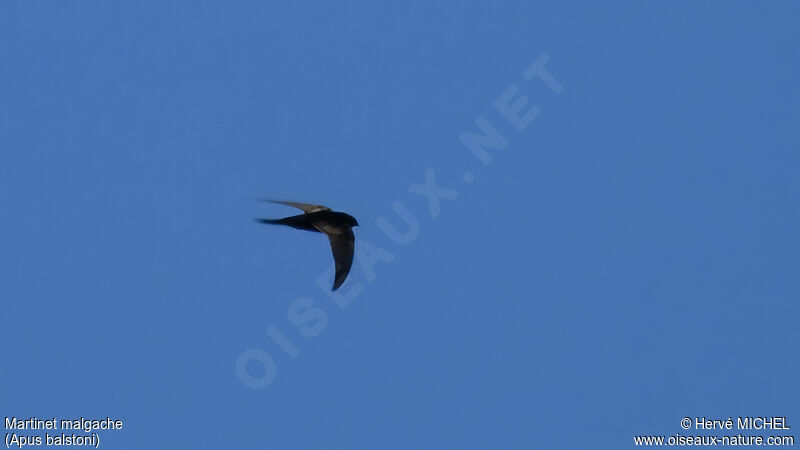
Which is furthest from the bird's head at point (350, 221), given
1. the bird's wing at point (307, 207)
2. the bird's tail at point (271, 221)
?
the bird's tail at point (271, 221)

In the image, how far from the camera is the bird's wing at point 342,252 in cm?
3008

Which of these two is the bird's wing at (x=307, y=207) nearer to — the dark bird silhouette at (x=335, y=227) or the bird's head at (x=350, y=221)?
the dark bird silhouette at (x=335, y=227)

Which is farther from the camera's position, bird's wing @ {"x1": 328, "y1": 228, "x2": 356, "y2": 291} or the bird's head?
the bird's head

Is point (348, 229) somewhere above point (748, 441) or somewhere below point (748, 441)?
above

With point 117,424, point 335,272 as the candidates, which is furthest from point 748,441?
point 117,424

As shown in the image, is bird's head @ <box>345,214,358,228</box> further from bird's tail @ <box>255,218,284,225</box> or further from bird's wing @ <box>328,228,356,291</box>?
bird's tail @ <box>255,218,284,225</box>

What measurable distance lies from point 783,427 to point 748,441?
50cm

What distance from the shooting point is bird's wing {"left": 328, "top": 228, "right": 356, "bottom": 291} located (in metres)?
30.1

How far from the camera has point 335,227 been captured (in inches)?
1201

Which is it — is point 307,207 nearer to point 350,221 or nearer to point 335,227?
point 335,227

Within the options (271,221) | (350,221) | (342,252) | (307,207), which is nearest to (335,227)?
(350,221)

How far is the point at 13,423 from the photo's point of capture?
30125 millimetres

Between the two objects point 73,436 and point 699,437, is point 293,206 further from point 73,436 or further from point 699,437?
point 699,437

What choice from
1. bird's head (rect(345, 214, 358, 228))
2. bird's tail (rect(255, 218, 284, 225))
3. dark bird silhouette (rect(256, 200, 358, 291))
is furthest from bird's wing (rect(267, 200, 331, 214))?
bird's tail (rect(255, 218, 284, 225))
